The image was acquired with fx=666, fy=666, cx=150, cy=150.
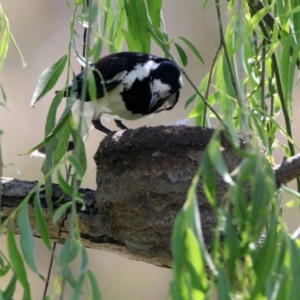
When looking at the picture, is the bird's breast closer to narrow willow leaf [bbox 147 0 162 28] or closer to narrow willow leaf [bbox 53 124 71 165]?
narrow willow leaf [bbox 147 0 162 28]

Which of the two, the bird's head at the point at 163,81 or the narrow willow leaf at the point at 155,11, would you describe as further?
the bird's head at the point at 163,81

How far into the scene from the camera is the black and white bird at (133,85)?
1.82 meters

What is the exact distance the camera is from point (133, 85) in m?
1.91

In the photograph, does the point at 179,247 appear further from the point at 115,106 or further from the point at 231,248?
the point at 115,106

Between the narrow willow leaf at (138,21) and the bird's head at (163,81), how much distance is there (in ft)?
1.67

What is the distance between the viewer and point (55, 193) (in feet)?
4.63

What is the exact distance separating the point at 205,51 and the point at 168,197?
5.21 feet

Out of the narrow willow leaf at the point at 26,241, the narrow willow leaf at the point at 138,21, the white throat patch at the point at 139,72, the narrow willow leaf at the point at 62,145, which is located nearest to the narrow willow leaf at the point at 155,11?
the narrow willow leaf at the point at 138,21

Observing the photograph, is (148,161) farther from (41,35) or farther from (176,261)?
(41,35)

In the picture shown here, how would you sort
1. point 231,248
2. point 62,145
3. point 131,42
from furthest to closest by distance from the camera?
1. point 131,42
2. point 62,145
3. point 231,248

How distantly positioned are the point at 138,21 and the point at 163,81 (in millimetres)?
582

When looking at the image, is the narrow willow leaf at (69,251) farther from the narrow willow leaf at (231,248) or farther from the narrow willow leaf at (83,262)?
the narrow willow leaf at (231,248)

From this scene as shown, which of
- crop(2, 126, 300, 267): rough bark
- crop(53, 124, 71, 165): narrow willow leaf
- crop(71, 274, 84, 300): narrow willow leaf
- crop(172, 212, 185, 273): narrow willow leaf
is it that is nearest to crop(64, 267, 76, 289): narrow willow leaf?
crop(71, 274, 84, 300): narrow willow leaf

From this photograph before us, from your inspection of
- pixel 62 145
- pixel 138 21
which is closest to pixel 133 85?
pixel 138 21
